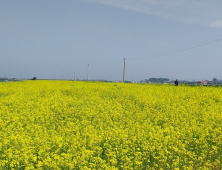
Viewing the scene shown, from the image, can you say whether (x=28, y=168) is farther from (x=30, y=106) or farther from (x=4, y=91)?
(x=4, y=91)

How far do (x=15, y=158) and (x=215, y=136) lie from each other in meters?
5.44

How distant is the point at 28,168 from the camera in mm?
4637

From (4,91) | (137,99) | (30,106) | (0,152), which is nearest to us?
(0,152)

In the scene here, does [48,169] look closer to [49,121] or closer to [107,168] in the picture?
[107,168]

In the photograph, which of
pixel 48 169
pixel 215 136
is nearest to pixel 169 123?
pixel 215 136

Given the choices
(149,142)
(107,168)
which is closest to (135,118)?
(149,142)

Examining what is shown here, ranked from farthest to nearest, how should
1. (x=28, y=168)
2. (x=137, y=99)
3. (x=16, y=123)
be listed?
(x=137, y=99), (x=16, y=123), (x=28, y=168)

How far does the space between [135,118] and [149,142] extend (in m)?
3.33

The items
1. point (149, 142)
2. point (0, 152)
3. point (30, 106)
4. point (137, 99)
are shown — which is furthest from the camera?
point (137, 99)

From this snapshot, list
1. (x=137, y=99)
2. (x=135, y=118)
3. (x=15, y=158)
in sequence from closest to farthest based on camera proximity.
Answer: (x=15, y=158)
(x=135, y=118)
(x=137, y=99)

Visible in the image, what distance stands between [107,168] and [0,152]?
294 cm

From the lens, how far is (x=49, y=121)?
8984 mm

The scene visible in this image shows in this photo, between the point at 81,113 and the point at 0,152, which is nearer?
the point at 0,152

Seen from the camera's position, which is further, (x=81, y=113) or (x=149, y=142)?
(x=81, y=113)
